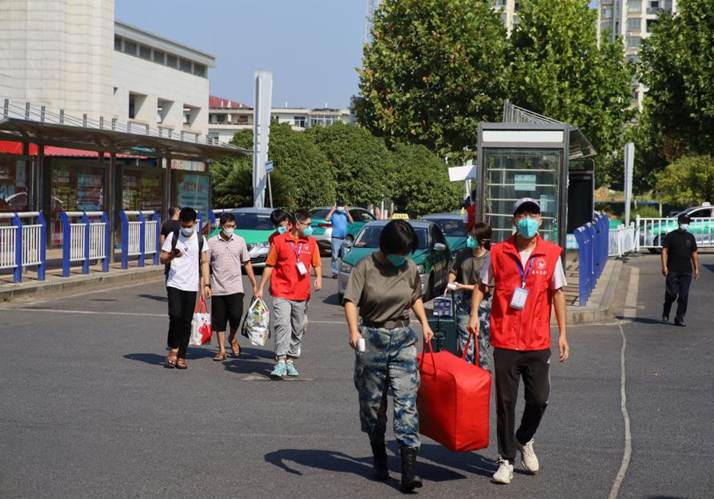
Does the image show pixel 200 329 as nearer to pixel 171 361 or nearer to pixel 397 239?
pixel 171 361

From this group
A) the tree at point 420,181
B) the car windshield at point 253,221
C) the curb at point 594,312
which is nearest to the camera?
the curb at point 594,312

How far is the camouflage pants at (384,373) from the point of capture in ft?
23.7

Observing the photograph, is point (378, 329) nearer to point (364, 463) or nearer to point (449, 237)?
point (364, 463)

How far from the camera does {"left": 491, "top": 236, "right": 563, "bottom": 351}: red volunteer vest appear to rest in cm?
729

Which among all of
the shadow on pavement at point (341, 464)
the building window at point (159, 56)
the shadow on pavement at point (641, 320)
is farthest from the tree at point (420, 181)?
the shadow on pavement at point (341, 464)

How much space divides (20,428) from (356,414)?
265 cm

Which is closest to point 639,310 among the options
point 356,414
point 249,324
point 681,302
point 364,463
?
point 681,302

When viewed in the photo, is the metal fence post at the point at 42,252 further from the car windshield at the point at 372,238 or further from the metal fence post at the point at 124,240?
the car windshield at the point at 372,238

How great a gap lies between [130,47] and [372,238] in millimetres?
43369

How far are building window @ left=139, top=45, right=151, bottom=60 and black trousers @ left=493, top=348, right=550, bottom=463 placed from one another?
5848 centimetres

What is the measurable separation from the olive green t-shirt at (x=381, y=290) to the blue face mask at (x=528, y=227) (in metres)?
0.72

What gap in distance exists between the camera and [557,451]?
826cm

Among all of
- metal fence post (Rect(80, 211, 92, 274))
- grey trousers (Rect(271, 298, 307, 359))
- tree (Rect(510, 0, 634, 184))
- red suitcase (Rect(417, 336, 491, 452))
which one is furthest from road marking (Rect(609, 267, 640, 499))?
tree (Rect(510, 0, 634, 184))

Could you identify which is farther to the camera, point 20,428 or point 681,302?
point 681,302
